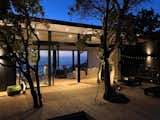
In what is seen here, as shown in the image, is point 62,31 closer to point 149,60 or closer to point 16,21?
point 16,21

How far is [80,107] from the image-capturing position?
535 cm

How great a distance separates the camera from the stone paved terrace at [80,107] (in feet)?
15.2

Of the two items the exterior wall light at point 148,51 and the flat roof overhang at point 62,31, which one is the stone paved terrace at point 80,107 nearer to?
the flat roof overhang at point 62,31

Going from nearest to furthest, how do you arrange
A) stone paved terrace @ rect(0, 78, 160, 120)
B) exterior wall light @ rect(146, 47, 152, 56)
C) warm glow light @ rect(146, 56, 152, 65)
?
stone paved terrace @ rect(0, 78, 160, 120), warm glow light @ rect(146, 56, 152, 65), exterior wall light @ rect(146, 47, 152, 56)

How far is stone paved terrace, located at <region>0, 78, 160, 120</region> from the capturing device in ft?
15.2

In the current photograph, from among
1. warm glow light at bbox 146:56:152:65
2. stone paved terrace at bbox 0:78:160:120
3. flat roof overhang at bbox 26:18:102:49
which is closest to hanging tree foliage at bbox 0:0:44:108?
stone paved terrace at bbox 0:78:160:120

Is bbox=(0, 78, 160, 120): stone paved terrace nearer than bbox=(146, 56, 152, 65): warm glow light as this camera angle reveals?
Yes

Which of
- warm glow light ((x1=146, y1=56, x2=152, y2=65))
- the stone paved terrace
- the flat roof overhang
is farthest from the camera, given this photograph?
warm glow light ((x1=146, y1=56, x2=152, y2=65))

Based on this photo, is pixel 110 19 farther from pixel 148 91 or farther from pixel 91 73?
pixel 91 73

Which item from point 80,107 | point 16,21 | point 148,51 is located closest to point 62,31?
point 16,21

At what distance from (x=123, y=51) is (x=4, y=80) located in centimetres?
765

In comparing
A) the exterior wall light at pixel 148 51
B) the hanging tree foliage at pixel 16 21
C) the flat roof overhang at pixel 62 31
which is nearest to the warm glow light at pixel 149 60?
the exterior wall light at pixel 148 51

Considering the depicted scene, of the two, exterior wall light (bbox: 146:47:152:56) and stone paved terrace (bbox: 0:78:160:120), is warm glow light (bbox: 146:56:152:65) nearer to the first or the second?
exterior wall light (bbox: 146:47:152:56)

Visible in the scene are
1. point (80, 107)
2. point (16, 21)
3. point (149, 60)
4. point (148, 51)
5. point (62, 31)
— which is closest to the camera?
point (16, 21)
